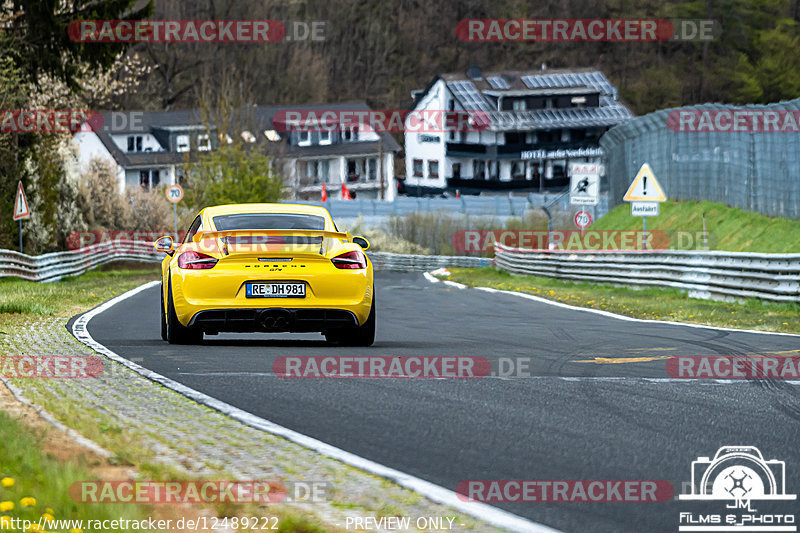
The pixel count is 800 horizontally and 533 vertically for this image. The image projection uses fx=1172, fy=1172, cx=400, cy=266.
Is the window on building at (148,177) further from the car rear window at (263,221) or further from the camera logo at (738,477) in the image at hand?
the camera logo at (738,477)

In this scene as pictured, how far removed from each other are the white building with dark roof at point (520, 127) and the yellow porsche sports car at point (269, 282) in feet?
276

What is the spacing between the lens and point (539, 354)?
1112cm

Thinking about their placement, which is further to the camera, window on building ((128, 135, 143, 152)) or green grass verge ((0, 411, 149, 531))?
window on building ((128, 135, 143, 152))

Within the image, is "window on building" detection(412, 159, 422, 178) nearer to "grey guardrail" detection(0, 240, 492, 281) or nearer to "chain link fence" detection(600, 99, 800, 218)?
"grey guardrail" detection(0, 240, 492, 281)

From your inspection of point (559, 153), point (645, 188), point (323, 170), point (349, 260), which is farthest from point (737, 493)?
point (323, 170)

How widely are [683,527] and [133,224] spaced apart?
167 feet

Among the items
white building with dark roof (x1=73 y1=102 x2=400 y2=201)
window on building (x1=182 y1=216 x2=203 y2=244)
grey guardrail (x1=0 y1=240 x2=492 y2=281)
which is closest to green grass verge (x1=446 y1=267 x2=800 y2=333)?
window on building (x1=182 y1=216 x2=203 y2=244)

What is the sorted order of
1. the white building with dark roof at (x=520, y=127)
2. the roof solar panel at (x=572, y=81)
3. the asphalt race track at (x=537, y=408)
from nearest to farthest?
the asphalt race track at (x=537, y=408) → the white building with dark roof at (x=520, y=127) → the roof solar panel at (x=572, y=81)

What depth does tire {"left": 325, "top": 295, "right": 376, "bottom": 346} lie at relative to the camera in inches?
459

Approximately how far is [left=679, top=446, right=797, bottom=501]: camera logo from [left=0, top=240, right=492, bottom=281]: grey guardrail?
23589 mm

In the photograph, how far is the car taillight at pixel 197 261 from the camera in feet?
36.7

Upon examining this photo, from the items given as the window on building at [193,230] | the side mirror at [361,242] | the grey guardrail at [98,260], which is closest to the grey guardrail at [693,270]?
the side mirror at [361,242]

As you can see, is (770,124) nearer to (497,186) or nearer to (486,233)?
(486,233)

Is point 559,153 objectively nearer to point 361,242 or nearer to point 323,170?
point 323,170
